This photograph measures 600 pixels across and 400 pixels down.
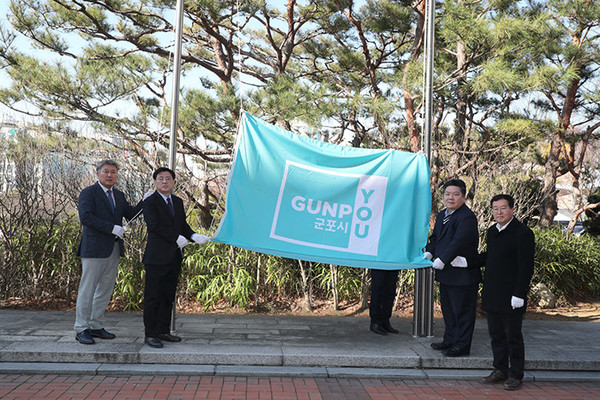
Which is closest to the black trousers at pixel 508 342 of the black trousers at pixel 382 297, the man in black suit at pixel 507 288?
the man in black suit at pixel 507 288

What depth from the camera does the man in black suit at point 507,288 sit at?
4.57 metres

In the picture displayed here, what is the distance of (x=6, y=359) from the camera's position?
4.81 m

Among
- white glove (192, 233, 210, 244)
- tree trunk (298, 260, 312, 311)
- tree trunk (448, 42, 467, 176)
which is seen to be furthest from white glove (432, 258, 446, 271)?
tree trunk (448, 42, 467, 176)

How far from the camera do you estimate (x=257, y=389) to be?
14.5ft

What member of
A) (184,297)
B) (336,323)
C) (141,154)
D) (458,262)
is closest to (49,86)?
(141,154)

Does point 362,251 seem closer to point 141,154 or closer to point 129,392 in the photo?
point 129,392

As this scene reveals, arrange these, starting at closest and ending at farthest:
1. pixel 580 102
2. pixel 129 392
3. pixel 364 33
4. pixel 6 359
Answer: pixel 129 392, pixel 6 359, pixel 364 33, pixel 580 102

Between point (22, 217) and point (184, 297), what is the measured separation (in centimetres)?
263

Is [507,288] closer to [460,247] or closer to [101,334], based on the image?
[460,247]

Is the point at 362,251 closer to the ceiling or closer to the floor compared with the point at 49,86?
closer to the floor

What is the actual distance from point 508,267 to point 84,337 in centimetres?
415

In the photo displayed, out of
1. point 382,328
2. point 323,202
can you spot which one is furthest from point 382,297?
point 323,202

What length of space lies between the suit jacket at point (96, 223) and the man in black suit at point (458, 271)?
3330 millimetres

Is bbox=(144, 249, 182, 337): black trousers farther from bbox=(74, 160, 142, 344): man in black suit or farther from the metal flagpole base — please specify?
the metal flagpole base
